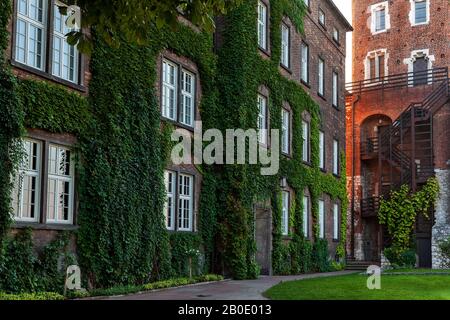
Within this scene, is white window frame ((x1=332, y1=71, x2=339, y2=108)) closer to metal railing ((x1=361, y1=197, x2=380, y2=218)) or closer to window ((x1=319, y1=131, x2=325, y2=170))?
window ((x1=319, y1=131, x2=325, y2=170))

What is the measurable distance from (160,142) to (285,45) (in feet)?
36.3

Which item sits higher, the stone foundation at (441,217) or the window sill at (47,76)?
the window sill at (47,76)

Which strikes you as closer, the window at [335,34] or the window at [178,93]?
the window at [178,93]

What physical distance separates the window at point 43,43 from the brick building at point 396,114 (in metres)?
28.4

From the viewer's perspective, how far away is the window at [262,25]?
81.1 feet

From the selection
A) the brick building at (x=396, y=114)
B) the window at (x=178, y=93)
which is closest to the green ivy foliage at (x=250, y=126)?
the window at (x=178, y=93)

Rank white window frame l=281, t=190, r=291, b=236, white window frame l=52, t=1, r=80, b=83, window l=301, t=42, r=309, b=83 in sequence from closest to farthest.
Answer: white window frame l=52, t=1, r=80, b=83 → white window frame l=281, t=190, r=291, b=236 → window l=301, t=42, r=309, b=83

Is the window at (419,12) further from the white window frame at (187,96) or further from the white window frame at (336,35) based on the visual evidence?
the white window frame at (187,96)

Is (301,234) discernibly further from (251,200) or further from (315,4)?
(315,4)

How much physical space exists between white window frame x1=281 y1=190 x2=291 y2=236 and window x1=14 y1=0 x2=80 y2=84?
12.8 m

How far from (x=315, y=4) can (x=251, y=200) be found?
1348 centimetres

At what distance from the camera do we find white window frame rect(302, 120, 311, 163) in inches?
1158

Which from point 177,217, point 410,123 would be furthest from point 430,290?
point 410,123

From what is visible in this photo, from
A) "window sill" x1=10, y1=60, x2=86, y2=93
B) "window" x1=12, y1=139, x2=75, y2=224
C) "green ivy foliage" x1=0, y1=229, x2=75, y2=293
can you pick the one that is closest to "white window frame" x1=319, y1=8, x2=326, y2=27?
"window sill" x1=10, y1=60, x2=86, y2=93
